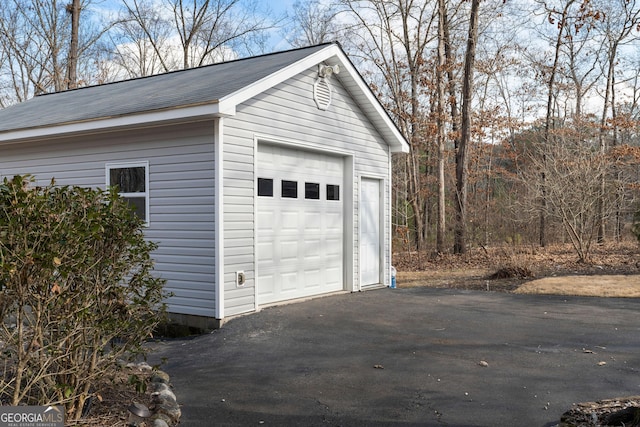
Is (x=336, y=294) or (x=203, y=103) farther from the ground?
(x=203, y=103)

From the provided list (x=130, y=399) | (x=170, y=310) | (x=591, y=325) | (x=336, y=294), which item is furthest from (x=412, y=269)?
(x=130, y=399)

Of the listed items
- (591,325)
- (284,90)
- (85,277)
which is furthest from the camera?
(284,90)

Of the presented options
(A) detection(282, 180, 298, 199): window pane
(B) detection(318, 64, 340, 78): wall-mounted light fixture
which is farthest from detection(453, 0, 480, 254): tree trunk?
(A) detection(282, 180, 298, 199): window pane

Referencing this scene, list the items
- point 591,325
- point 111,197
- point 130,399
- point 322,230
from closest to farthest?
point 111,197, point 130,399, point 591,325, point 322,230

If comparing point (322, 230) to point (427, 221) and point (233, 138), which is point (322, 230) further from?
point (427, 221)

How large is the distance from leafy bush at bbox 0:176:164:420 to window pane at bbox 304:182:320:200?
17.8 ft

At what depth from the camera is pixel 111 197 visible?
157 inches

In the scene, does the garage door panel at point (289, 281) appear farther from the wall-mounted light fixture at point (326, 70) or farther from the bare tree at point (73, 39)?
the bare tree at point (73, 39)

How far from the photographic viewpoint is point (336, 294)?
33.7ft

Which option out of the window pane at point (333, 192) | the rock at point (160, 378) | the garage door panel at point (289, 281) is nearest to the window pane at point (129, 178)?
the garage door panel at point (289, 281)

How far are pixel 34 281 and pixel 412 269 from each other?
579 inches

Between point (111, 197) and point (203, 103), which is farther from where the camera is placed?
point (203, 103)

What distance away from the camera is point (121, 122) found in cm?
805

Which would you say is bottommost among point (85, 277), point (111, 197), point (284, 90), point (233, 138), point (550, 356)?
point (550, 356)
